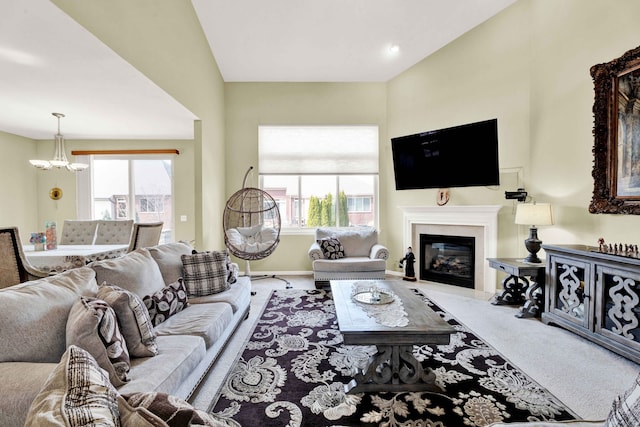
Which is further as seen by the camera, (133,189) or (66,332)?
(133,189)

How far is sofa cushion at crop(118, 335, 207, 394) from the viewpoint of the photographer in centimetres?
137

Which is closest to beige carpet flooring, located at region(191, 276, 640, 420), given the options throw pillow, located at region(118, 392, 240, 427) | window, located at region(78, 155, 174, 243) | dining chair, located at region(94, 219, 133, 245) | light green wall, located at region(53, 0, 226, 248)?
throw pillow, located at region(118, 392, 240, 427)

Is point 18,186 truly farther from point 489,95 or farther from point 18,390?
point 489,95

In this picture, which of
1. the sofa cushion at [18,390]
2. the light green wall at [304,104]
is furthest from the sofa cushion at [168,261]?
the light green wall at [304,104]

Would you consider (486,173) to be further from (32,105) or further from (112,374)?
(32,105)

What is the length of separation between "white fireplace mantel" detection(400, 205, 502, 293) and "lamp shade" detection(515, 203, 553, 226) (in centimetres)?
65

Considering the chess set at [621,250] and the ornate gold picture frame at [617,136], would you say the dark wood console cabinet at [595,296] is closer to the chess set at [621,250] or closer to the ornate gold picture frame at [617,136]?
the chess set at [621,250]

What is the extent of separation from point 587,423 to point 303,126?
5088 mm

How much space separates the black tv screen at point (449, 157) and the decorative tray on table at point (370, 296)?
7.65ft

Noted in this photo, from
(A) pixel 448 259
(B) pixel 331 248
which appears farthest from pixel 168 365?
(A) pixel 448 259

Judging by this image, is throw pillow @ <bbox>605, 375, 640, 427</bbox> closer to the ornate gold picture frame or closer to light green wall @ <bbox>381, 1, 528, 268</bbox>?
the ornate gold picture frame

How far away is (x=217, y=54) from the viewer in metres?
4.71

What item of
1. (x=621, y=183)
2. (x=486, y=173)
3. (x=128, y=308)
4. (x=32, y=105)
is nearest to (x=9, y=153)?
(x=32, y=105)

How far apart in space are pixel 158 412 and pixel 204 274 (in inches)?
81.0
